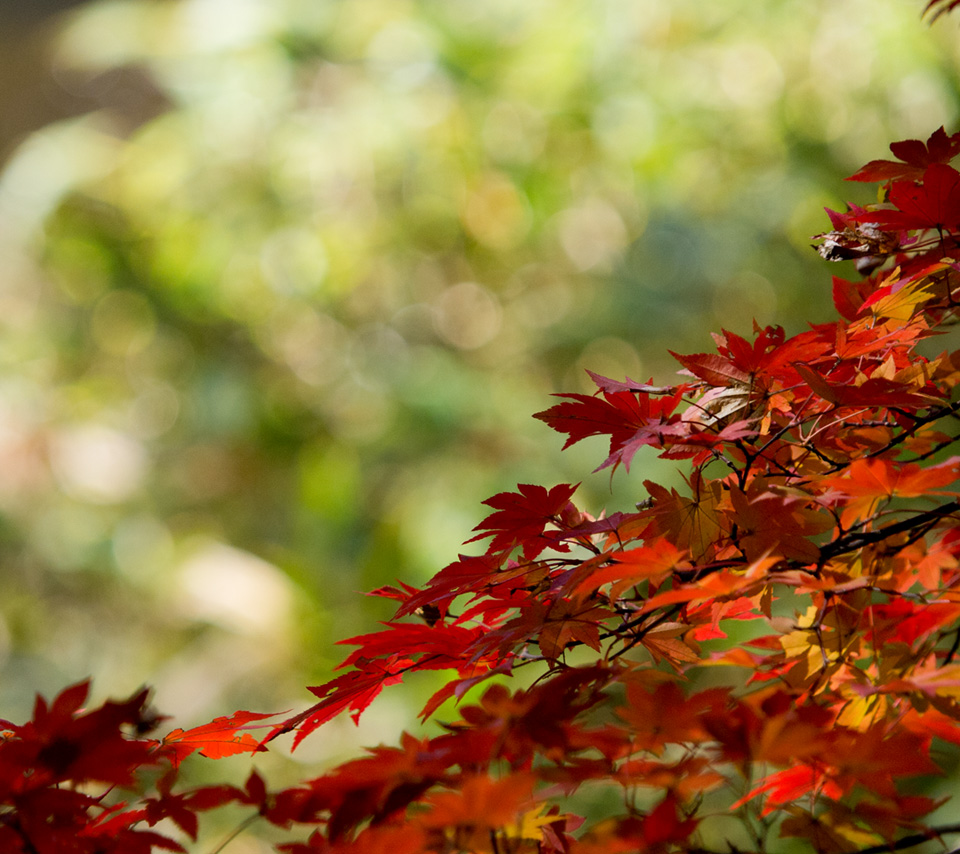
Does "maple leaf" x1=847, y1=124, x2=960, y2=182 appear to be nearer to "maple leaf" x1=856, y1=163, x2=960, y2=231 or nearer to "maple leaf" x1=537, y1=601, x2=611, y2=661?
"maple leaf" x1=856, y1=163, x2=960, y2=231

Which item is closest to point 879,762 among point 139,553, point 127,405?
point 139,553

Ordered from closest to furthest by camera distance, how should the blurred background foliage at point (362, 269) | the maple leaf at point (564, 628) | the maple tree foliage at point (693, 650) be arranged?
1. the maple tree foliage at point (693, 650)
2. the maple leaf at point (564, 628)
3. the blurred background foliage at point (362, 269)

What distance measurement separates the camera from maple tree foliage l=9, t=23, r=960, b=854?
1.07 feet

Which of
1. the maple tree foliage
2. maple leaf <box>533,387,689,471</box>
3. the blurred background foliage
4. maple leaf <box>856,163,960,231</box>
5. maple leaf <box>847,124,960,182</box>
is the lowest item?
the maple tree foliage

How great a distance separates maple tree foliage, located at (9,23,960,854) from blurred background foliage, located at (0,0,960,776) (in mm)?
1687

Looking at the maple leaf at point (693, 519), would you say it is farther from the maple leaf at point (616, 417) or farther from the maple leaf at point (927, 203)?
the maple leaf at point (927, 203)

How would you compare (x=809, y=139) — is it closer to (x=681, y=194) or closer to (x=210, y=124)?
(x=681, y=194)

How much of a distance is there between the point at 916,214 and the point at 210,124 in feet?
8.91

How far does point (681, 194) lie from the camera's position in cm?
270

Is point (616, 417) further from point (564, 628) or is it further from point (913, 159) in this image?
point (913, 159)

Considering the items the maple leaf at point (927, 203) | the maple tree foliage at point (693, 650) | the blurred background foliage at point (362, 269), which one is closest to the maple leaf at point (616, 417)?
the maple tree foliage at point (693, 650)

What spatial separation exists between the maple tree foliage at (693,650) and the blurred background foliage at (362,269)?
1.69 meters

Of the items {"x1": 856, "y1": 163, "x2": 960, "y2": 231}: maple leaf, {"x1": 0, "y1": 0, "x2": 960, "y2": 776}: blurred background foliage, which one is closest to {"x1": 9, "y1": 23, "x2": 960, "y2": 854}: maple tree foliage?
{"x1": 856, "y1": 163, "x2": 960, "y2": 231}: maple leaf

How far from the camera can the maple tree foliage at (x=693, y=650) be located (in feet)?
1.07
